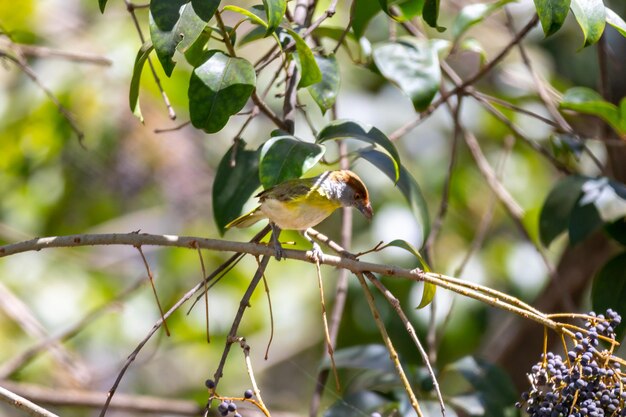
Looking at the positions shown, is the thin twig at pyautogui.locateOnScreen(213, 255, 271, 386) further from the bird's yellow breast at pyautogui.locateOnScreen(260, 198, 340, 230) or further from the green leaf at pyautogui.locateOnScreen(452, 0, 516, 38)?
the green leaf at pyautogui.locateOnScreen(452, 0, 516, 38)

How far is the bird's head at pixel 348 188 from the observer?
1.77 metres

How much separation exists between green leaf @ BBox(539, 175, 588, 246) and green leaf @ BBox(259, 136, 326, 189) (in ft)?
2.77

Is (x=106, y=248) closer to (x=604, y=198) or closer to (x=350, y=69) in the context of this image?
(x=350, y=69)

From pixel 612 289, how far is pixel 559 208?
0.30 metres

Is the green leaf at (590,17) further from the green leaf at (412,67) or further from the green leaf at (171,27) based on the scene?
the green leaf at (171,27)

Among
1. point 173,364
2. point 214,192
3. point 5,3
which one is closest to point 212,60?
point 214,192

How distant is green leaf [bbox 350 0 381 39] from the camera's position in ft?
5.97

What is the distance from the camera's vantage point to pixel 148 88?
10.1 feet

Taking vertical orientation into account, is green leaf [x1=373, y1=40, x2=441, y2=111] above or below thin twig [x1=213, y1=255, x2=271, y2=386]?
above

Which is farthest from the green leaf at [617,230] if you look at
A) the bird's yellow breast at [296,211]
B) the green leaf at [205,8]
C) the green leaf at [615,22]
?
the green leaf at [205,8]

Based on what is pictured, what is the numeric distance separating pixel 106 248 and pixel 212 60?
3594 millimetres

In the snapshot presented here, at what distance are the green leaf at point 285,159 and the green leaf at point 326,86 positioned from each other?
0.38ft

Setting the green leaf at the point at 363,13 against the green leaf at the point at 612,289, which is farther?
the green leaf at the point at 363,13

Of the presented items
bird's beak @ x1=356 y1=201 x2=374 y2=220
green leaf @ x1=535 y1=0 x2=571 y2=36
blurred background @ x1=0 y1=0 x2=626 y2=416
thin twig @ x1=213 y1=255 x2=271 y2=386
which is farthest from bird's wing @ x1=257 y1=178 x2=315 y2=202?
blurred background @ x1=0 y1=0 x2=626 y2=416
